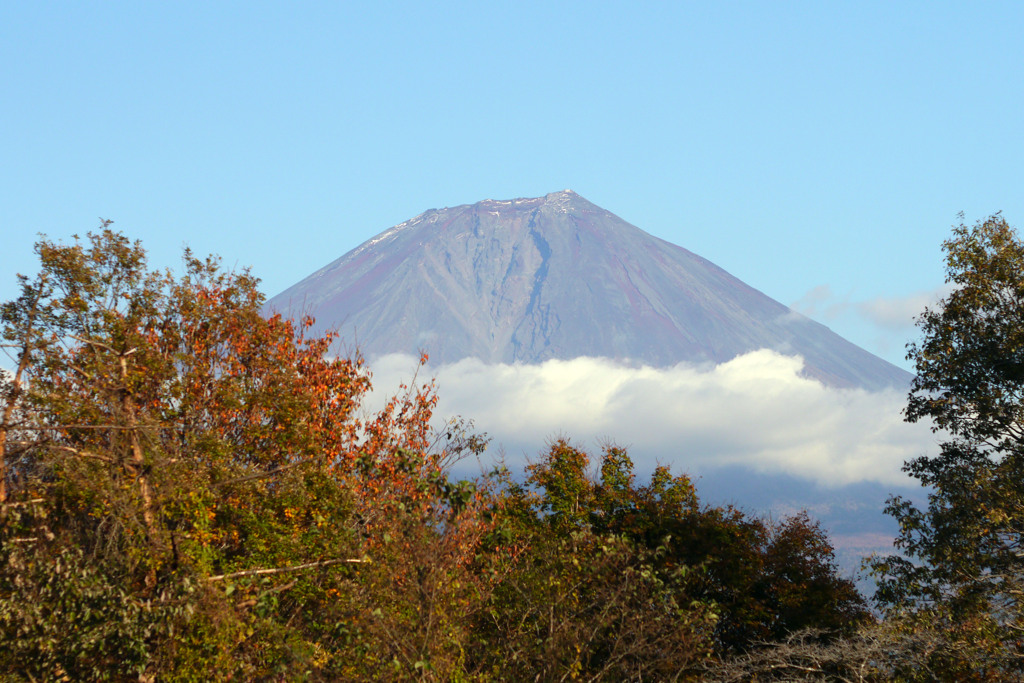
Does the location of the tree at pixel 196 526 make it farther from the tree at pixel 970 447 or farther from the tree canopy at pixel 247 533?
the tree at pixel 970 447

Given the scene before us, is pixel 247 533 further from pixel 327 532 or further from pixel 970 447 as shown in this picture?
pixel 970 447

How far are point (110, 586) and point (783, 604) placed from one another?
833 inches

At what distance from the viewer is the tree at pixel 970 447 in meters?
19.6

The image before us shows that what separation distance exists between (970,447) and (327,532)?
1584 cm

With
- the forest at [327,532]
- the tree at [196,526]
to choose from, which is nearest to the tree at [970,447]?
the forest at [327,532]

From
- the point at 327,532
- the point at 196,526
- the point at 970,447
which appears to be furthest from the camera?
the point at 970,447

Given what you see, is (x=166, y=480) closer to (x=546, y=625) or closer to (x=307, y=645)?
(x=307, y=645)

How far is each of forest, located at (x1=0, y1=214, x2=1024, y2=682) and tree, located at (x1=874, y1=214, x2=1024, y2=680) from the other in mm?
65

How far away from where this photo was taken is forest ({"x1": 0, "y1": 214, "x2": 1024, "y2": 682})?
12922 mm

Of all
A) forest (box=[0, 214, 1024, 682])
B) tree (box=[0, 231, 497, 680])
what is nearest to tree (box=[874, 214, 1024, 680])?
forest (box=[0, 214, 1024, 682])

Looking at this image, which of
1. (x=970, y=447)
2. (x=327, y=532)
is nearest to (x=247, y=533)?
(x=327, y=532)

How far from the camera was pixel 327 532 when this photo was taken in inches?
598

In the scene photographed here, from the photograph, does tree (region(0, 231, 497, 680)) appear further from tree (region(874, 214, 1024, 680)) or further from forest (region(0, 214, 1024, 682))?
tree (region(874, 214, 1024, 680))

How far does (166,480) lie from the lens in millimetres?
13516
